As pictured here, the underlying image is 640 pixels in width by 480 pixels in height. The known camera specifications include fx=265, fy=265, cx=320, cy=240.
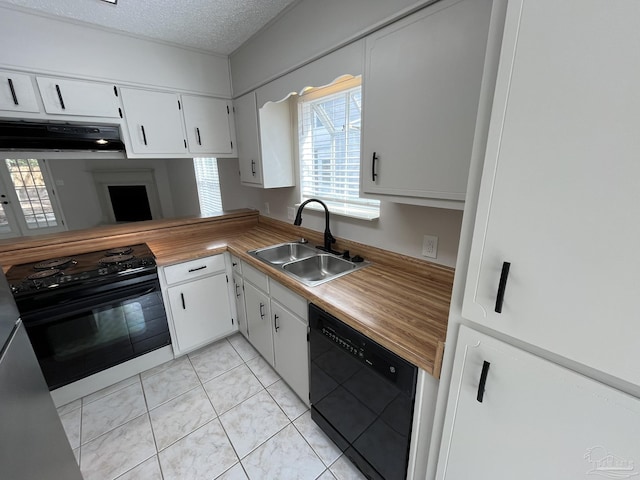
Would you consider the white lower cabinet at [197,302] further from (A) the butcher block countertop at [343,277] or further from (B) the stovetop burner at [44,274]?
(B) the stovetop burner at [44,274]

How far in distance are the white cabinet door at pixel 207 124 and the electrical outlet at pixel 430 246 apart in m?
1.99

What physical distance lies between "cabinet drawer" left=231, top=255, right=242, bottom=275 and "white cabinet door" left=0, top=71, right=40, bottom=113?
1.58m

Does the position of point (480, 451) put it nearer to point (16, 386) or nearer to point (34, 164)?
point (16, 386)

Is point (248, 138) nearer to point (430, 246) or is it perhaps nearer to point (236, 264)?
point (236, 264)

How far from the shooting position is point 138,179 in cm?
615

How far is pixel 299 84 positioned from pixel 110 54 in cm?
144

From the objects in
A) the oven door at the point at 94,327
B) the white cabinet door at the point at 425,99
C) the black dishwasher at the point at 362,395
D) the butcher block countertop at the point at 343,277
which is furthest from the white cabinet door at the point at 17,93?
the black dishwasher at the point at 362,395

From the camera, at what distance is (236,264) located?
2127 mm

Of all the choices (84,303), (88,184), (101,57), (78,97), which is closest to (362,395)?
(84,303)

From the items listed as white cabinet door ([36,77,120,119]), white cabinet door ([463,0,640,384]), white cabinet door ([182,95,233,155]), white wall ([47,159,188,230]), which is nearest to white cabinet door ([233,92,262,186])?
white cabinet door ([182,95,233,155])

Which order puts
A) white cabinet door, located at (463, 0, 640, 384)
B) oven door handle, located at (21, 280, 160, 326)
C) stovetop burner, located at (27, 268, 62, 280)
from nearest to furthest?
white cabinet door, located at (463, 0, 640, 384) → oven door handle, located at (21, 280, 160, 326) → stovetop burner, located at (27, 268, 62, 280)

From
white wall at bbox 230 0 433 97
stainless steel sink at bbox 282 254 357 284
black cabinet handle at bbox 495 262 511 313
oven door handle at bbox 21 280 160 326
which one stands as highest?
white wall at bbox 230 0 433 97

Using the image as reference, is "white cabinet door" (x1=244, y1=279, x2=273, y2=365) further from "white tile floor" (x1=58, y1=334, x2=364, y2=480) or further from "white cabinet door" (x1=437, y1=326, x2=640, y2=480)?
"white cabinet door" (x1=437, y1=326, x2=640, y2=480)

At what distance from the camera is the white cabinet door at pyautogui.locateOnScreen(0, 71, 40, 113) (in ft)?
5.31
